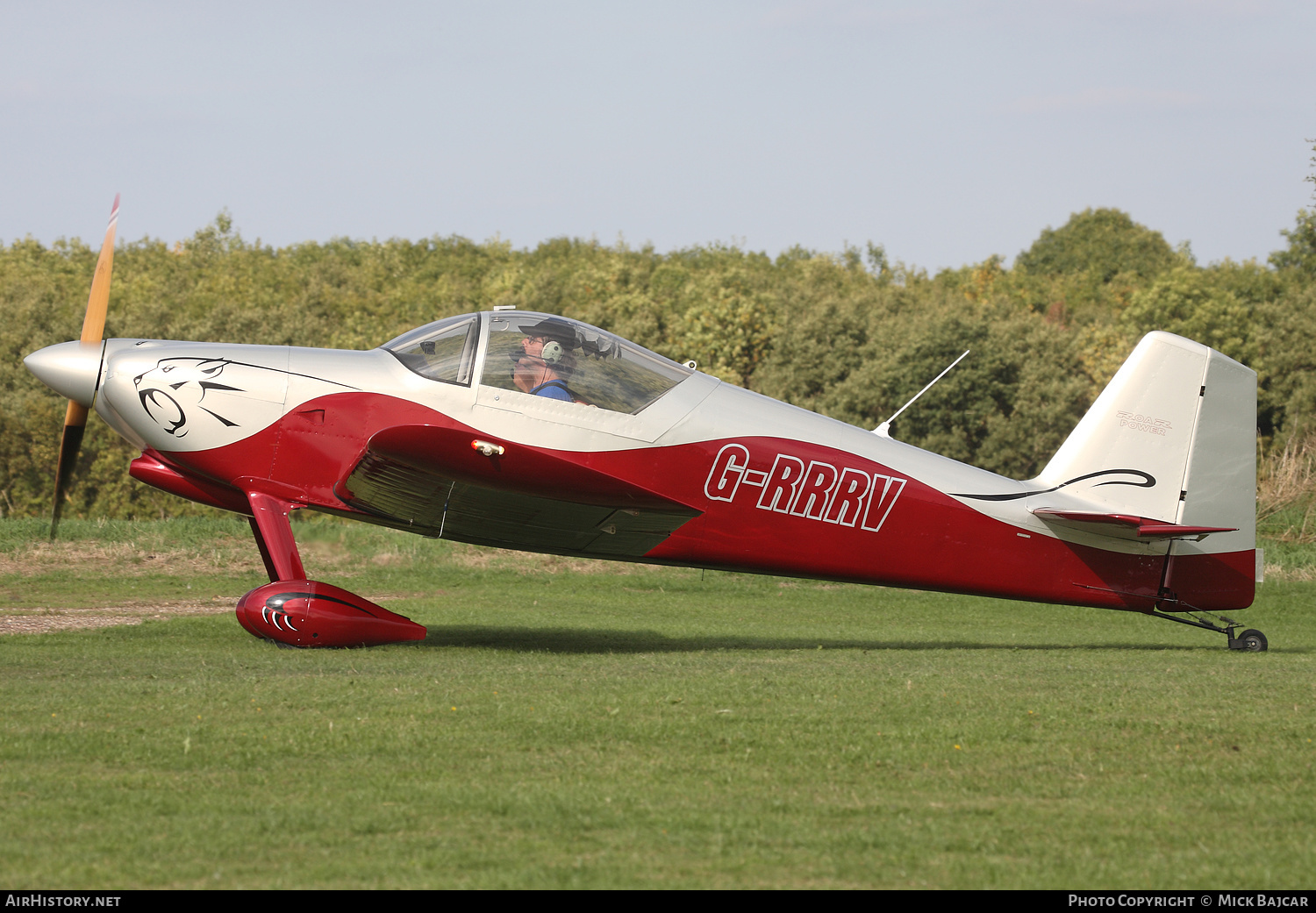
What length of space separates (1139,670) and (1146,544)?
2.10m

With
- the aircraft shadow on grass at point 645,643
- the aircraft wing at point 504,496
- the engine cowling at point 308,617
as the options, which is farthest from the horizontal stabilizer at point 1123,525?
the engine cowling at point 308,617

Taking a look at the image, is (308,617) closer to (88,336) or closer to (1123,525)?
(88,336)

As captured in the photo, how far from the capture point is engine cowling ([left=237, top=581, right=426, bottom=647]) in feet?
29.2

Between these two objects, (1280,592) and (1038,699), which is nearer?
(1038,699)

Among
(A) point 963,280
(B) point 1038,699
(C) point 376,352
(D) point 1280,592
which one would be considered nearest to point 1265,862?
(B) point 1038,699

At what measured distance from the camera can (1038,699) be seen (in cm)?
696

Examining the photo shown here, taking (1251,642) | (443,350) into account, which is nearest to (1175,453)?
(1251,642)

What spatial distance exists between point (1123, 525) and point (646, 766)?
659cm

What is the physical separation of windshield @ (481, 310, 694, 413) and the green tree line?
84.7 feet

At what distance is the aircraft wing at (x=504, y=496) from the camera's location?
332 inches

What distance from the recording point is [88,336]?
953 centimetres

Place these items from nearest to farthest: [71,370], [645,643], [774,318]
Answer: [71,370] < [645,643] < [774,318]

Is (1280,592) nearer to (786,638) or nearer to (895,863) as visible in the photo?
(786,638)

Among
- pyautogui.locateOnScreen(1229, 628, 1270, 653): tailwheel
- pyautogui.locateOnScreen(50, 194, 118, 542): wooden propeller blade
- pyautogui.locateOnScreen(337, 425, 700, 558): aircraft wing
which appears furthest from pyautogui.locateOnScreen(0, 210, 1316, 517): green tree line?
pyautogui.locateOnScreen(50, 194, 118, 542): wooden propeller blade
